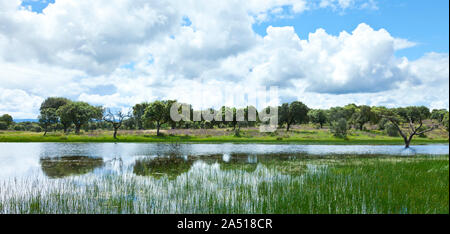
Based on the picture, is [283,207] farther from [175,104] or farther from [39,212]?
[175,104]

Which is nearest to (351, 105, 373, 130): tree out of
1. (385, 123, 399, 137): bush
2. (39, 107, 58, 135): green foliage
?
(385, 123, 399, 137): bush

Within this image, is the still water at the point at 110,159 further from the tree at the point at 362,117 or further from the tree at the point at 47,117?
the tree at the point at 362,117

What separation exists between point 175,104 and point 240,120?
2431 centimetres

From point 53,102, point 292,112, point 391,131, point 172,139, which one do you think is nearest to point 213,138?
point 172,139

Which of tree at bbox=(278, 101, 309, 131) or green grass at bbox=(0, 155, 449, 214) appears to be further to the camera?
tree at bbox=(278, 101, 309, 131)

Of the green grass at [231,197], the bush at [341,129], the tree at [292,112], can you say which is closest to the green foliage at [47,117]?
the green grass at [231,197]

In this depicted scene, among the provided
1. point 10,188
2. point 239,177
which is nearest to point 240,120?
point 239,177

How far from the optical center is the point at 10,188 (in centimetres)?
1467

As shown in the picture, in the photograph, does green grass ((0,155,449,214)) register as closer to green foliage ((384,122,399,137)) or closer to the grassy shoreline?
the grassy shoreline

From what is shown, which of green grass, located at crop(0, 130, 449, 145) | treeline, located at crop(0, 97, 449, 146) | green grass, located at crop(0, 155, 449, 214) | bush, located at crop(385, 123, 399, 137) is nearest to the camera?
green grass, located at crop(0, 155, 449, 214)

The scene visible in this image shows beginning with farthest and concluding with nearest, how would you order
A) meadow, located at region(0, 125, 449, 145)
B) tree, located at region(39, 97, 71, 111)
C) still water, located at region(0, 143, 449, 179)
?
tree, located at region(39, 97, 71, 111) < meadow, located at region(0, 125, 449, 145) < still water, located at region(0, 143, 449, 179)

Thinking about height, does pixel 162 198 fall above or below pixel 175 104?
below

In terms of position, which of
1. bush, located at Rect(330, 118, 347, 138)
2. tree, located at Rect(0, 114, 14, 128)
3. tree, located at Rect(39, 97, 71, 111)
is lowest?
bush, located at Rect(330, 118, 347, 138)

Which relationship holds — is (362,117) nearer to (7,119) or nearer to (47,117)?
(47,117)
